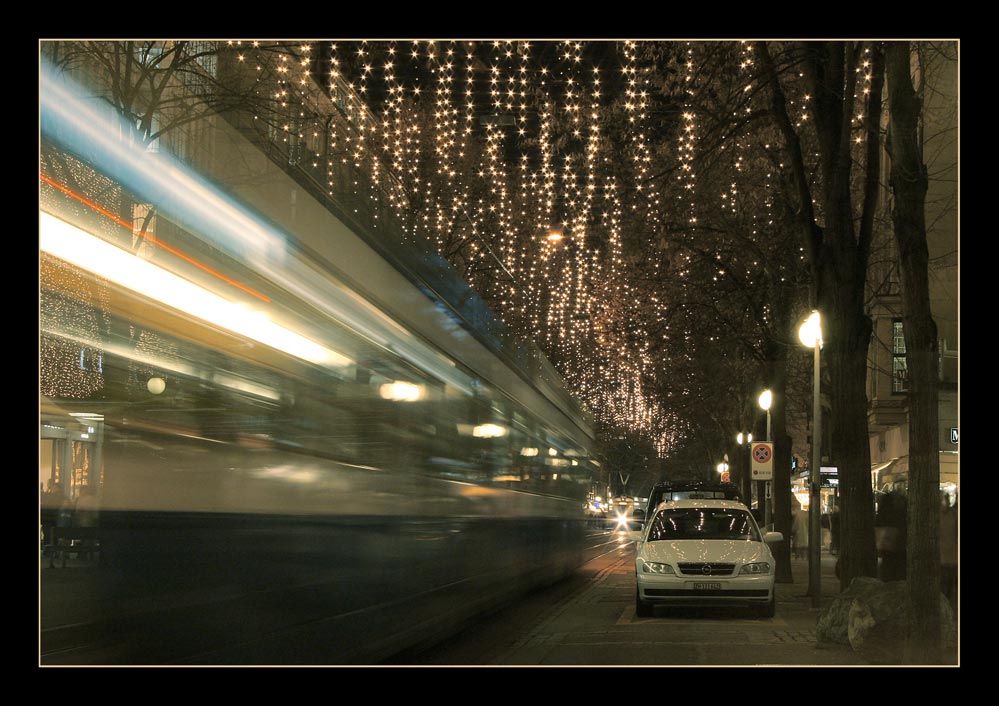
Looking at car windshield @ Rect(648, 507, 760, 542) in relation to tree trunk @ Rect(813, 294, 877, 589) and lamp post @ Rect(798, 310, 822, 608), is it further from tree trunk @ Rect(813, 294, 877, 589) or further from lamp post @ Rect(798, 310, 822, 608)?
tree trunk @ Rect(813, 294, 877, 589)

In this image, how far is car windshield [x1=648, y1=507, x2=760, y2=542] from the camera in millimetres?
16281

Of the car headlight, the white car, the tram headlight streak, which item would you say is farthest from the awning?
the tram headlight streak

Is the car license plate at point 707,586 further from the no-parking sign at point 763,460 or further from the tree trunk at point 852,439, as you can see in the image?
the no-parking sign at point 763,460

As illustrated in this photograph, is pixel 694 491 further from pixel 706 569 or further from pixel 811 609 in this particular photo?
pixel 706 569

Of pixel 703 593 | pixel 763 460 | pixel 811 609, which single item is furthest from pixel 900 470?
pixel 703 593

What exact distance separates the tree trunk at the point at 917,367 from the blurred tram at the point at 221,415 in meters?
3.97

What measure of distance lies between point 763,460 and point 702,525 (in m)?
6.81

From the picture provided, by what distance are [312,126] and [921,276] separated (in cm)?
835

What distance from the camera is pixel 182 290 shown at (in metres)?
5.10

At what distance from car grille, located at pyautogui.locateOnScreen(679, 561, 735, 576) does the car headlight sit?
5.7 inches

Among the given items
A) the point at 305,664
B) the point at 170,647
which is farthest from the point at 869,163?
the point at 170,647

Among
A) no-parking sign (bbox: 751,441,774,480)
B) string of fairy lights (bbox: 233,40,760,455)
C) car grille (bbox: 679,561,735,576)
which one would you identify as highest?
string of fairy lights (bbox: 233,40,760,455)

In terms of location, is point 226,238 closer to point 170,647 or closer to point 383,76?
point 170,647

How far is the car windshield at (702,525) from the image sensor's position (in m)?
16.3
